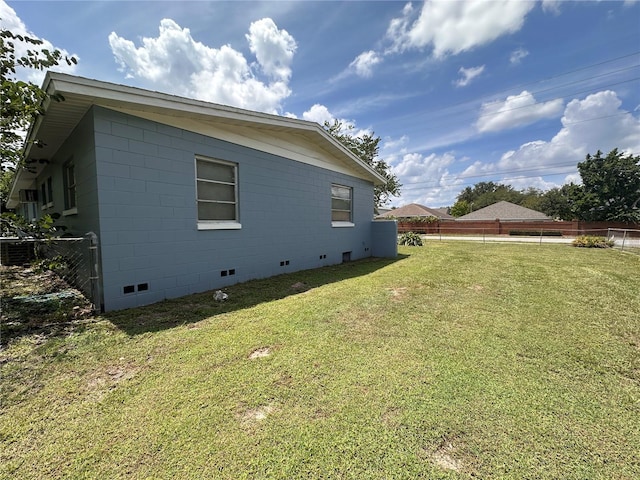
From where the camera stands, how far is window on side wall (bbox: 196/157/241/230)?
551 cm

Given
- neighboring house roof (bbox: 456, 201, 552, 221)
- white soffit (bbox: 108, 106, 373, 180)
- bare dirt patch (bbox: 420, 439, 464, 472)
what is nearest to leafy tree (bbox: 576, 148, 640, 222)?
neighboring house roof (bbox: 456, 201, 552, 221)

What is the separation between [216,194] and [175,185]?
3.07ft

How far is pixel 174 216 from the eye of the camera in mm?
4953

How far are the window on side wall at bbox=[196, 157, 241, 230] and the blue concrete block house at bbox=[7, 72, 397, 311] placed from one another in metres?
0.02

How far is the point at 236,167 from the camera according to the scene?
607 centimetres

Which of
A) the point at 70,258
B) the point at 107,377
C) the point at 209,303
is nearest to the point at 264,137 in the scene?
the point at 209,303

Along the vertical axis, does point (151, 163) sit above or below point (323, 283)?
above

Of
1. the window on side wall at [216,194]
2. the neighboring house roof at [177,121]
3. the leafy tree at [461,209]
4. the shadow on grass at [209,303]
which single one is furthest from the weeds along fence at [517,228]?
the leafy tree at [461,209]

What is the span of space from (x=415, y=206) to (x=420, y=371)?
40.1 metres

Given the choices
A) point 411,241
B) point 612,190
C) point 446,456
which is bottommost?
point 446,456

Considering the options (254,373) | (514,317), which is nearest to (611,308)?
(514,317)

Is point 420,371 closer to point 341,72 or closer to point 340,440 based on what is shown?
point 340,440

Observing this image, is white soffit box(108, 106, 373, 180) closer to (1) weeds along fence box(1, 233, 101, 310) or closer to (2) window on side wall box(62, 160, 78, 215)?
(1) weeds along fence box(1, 233, 101, 310)

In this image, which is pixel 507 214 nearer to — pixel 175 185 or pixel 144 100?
pixel 175 185
